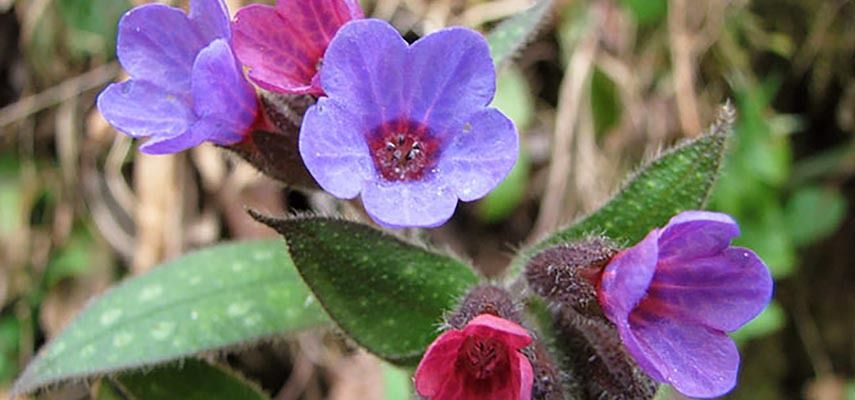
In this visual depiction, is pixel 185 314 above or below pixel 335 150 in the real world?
below

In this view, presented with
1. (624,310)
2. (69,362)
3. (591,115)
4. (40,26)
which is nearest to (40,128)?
(40,26)

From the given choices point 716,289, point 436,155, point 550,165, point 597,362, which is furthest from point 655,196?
point 550,165

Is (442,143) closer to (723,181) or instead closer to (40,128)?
(723,181)

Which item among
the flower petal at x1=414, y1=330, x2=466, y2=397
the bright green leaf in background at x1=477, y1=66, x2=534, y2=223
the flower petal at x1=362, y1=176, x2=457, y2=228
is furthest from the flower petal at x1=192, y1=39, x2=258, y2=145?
the bright green leaf in background at x1=477, y1=66, x2=534, y2=223

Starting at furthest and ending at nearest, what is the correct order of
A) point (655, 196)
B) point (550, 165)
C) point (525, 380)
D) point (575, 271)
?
point (550, 165), point (655, 196), point (575, 271), point (525, 380)

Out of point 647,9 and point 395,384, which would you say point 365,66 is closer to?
point 395,384

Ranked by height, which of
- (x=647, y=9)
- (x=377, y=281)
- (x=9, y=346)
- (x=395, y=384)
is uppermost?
(x=377, y=281)

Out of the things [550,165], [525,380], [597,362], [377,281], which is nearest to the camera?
[525,380]
